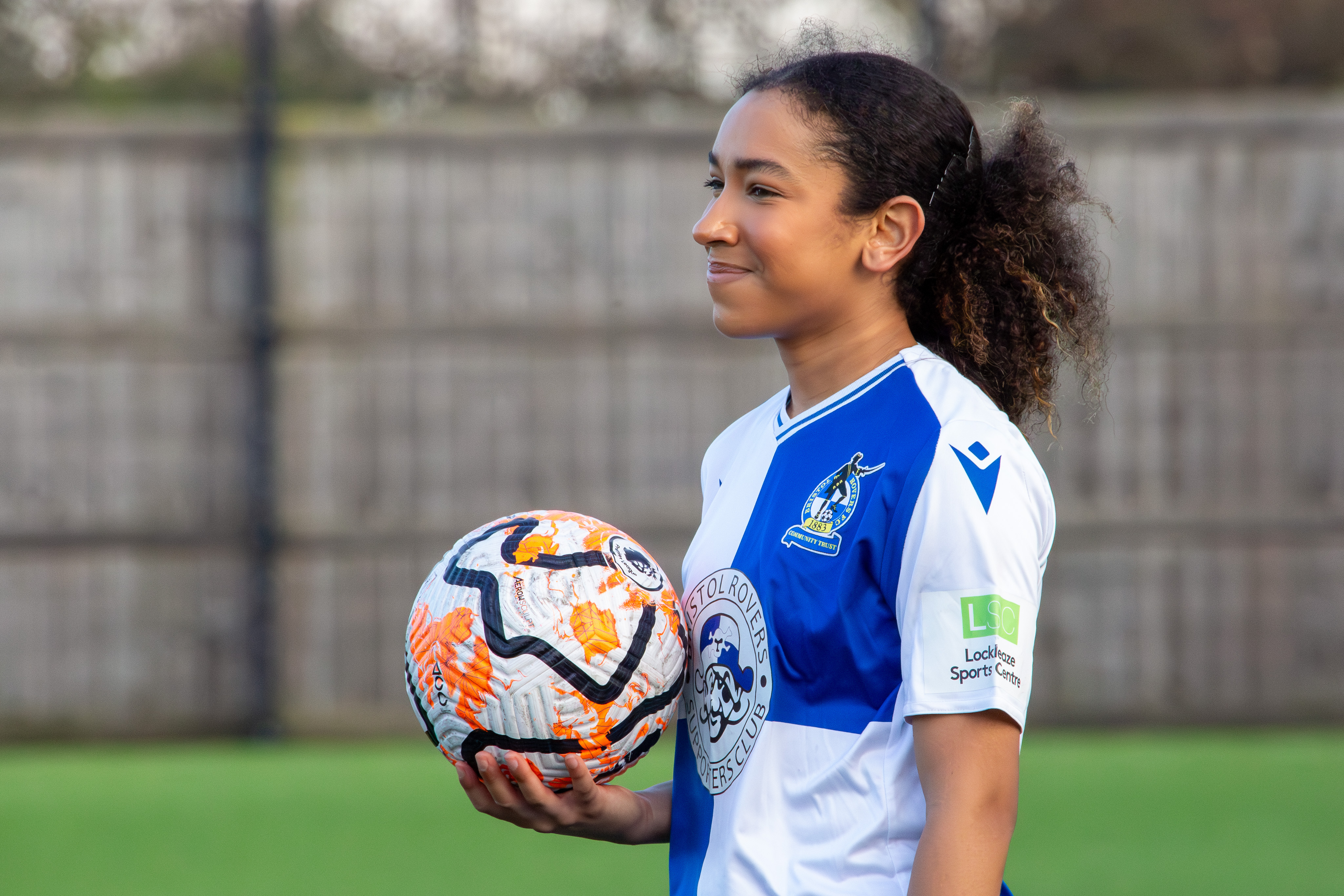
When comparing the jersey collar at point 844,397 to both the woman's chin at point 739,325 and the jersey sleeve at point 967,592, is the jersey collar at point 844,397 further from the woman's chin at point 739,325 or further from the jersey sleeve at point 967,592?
the jersey sleeve at point 967,592

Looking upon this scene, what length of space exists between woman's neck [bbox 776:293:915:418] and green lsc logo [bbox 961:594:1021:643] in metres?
0.44

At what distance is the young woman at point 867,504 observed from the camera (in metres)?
1.65

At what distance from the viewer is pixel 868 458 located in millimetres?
1788

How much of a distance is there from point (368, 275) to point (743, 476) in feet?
21.2

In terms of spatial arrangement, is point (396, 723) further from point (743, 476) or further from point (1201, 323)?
point (743, 476)

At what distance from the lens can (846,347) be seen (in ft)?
6.51

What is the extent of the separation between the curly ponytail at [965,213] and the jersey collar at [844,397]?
0.13 m

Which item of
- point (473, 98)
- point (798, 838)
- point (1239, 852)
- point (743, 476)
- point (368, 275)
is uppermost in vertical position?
A: point (473, 98)

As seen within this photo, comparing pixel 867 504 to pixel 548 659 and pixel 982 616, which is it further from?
pixel 548 659

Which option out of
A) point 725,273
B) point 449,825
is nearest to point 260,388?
point 449,825

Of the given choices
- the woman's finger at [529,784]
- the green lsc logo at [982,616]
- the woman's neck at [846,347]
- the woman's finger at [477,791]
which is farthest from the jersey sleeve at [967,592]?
the woman's finger at [477,791]

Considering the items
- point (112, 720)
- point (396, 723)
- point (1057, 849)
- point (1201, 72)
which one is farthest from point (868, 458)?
point (1201, 72)

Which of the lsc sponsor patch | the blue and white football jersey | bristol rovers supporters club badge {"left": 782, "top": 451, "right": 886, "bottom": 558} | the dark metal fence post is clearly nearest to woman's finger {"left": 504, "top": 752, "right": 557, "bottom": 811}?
the blue and white football jersey

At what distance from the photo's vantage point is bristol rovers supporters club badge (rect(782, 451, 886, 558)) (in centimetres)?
176
